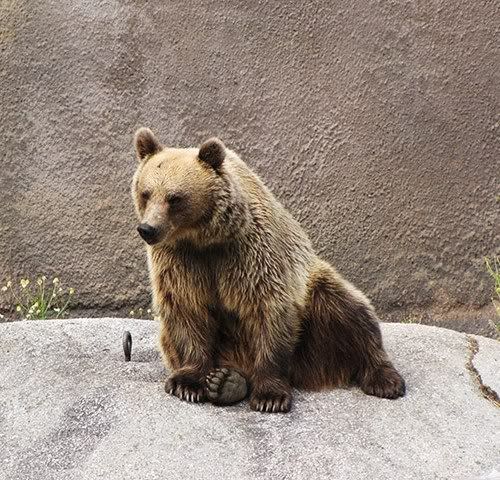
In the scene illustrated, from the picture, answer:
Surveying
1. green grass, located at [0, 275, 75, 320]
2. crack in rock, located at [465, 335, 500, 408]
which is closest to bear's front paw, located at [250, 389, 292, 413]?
crack in rock, located at [465, 335, 500, 408]

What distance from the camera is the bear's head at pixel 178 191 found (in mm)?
4621

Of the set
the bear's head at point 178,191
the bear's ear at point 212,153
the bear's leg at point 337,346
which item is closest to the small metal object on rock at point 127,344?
the bear's head at point 178,191

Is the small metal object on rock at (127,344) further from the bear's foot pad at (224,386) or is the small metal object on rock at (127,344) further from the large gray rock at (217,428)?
the bear's foot pad at (224,386)

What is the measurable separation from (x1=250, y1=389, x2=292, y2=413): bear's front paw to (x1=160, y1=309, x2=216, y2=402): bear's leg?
26 cm

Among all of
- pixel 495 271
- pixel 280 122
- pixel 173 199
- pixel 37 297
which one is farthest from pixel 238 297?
pixel 37 297

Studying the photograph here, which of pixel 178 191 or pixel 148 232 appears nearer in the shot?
pixel 148 232

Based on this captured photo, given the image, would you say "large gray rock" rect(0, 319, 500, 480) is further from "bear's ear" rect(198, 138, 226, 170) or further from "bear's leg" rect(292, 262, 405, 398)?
"bear's ear" rect(198, 138, 226, 170)

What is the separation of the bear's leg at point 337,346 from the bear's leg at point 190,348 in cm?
48

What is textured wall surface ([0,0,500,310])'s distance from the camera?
705 centimetres

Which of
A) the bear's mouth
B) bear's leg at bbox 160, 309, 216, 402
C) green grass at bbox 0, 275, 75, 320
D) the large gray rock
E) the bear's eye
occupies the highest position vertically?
the bear's eye

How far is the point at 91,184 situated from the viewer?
7406mm

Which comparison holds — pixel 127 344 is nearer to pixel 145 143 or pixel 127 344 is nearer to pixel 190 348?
pixel 190 348

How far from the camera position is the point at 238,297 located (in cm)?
489

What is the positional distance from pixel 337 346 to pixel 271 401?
544mm
